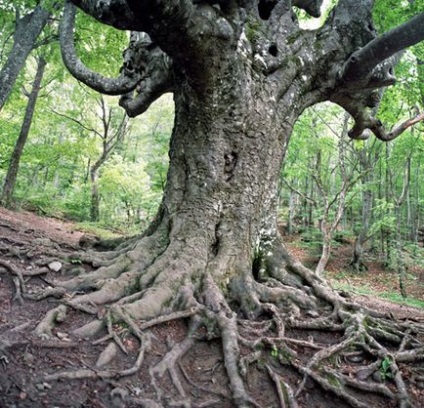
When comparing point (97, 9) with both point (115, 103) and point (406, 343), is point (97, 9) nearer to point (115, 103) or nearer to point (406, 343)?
point (406, 343)

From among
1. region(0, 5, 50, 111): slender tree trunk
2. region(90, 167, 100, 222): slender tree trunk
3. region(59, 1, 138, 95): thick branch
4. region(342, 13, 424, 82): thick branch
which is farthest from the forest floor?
region(90, 167, 100, 222): slender tree trunk

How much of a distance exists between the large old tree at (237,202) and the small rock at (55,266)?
0.44 meters

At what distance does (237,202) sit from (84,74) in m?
3.07

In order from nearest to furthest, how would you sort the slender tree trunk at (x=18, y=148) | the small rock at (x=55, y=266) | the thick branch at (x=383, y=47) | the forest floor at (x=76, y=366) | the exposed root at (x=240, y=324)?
the forest floor at (x=76, y=366) → the exposed root at (x=240, y=324) → the thick branch at (x=383, y=47) → the small rock at (x=55, y=266) → the slender tree trunk at (x=18, y=148)

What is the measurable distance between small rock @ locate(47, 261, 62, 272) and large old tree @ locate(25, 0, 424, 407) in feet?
1.44

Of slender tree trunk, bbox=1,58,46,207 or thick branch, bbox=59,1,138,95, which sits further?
slender tree trunk, bbox=1,58,46,207

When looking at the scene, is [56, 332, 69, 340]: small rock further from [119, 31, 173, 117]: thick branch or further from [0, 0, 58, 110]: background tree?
[0, 0, 58, 110]: background tree

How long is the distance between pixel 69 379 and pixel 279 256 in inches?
117

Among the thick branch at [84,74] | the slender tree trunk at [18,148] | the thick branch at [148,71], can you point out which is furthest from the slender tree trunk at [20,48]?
the slender tree trunk at [18,148]

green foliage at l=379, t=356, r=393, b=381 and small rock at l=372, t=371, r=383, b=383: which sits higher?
green foliage at l=379, t=356, r=393, b=381

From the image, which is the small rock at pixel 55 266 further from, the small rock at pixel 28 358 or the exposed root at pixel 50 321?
the small rock at pixel 28 358

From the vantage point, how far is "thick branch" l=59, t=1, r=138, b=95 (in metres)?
5.06

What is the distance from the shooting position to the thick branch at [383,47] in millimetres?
3363

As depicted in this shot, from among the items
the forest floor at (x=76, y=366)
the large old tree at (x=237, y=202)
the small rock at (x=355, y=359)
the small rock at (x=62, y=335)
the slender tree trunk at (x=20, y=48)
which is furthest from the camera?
the slender tree trunk at (x=20, y=48)
